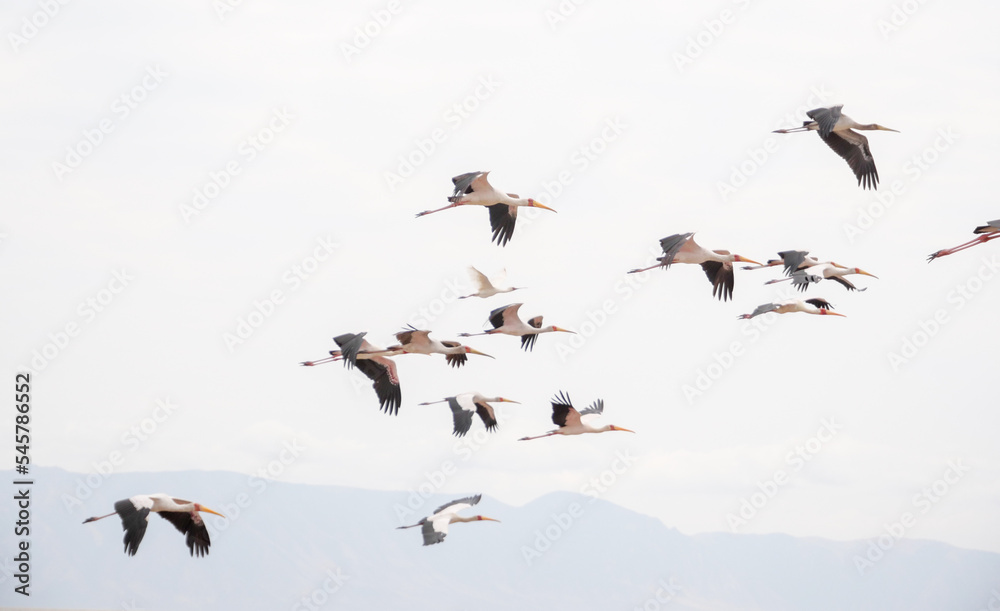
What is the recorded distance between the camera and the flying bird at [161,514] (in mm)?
17328

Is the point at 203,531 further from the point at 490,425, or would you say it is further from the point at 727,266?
the point at 727,266

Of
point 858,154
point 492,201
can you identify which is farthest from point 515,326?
point 858,154

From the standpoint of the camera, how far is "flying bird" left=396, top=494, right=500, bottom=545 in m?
18.3

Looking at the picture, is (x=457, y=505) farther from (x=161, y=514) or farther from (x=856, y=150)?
(x=856, y=150)

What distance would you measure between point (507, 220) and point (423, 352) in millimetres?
2555

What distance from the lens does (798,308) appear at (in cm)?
2192

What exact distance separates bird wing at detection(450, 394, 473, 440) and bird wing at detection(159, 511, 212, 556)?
5.03 meters

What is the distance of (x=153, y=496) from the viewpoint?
17.8 meters

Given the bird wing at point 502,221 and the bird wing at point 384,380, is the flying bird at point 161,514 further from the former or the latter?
the bird wing at point 502,221

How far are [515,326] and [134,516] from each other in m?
7.48

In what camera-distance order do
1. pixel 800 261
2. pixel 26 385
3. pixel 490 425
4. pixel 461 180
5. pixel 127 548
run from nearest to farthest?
pixel 127 548, pixel 461 180, pixel 800 261, pixel 490 425, pixel 26 385


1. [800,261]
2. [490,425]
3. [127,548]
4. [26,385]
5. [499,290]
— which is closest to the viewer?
[127,548]

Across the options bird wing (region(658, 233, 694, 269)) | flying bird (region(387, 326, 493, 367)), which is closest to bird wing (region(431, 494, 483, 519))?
flying bird (region(387, 326, 493, 367))

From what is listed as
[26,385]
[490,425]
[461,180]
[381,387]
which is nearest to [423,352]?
[381,387]
